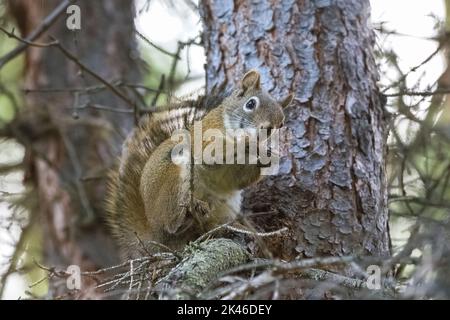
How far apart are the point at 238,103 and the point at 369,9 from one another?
78cm

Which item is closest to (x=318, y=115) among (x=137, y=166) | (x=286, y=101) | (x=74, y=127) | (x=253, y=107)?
(x=286, y=101)

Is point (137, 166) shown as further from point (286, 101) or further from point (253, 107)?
point (286, 101)

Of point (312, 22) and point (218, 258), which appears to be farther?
point (312, 22)

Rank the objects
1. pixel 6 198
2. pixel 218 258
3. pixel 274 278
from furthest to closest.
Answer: pixel 6 198 < pixel 218 258 < pixel 274 278

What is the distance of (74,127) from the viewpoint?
4738 mm

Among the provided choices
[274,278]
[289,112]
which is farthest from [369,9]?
[274,278]

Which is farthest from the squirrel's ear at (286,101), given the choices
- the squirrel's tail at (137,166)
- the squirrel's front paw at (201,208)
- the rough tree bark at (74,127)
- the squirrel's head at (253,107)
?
the rough tree bark at (74,127)

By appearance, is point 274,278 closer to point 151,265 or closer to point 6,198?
point 151,265

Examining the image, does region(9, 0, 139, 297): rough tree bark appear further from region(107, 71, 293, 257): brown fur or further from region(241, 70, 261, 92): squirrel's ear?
region(241, 70, 261, 92): squirrel's ear

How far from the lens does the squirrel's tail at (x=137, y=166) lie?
3059 mm

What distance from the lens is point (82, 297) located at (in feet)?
5.79

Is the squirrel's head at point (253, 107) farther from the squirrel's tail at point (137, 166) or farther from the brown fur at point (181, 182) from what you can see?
the squirrel's tail at point (137, 166)

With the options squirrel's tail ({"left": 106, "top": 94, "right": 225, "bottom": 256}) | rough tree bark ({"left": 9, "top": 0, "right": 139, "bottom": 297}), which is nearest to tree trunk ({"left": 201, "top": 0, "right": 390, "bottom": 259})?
squirrel's tail ({"left": 106, "top": 94, "right": 225, "bottom": 256})
